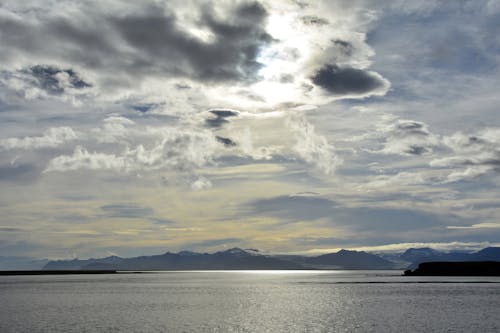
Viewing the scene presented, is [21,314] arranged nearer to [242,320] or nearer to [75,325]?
[75,325]

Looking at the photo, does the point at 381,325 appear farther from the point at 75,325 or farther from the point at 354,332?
the point at 75,325

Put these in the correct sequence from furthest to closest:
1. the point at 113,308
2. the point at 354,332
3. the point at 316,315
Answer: the point at 113,308, the point at 316,315, the point at 354,332

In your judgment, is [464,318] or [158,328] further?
[464,318]

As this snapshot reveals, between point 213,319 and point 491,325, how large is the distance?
44.5 meters

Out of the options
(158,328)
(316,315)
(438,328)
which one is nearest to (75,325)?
(158,328)

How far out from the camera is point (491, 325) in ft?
266

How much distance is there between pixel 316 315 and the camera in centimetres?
9781

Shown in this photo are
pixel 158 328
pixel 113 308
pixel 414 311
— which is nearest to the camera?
pixel 158 328

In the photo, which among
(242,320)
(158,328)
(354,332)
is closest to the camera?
(354,332)

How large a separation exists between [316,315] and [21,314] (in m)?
55.4

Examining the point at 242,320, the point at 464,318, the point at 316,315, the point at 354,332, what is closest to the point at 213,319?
the point at 242,320

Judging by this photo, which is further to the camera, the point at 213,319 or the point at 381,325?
the point at 213,319

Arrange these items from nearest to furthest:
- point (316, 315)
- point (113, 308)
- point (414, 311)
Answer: point (316, 315)
point (414, 311)
point (113, 308)

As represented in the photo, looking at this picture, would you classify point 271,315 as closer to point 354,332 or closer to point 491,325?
point 354,332
